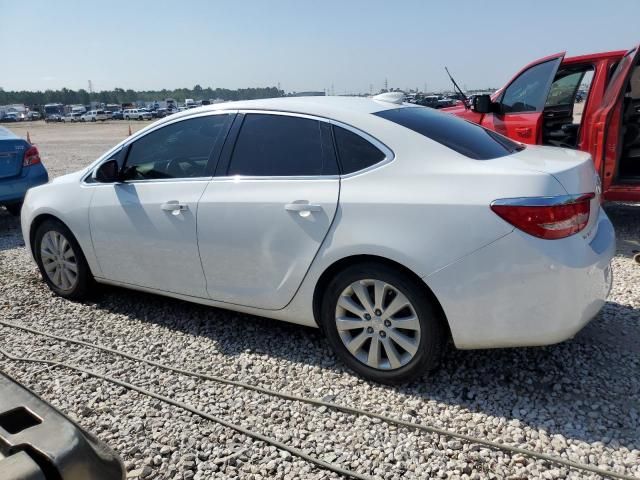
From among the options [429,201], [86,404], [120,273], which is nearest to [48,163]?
[120,273]

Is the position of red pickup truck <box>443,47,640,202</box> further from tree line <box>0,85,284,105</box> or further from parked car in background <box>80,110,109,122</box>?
tree line <box>0,85,284,105</box>

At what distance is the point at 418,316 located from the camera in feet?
9.61

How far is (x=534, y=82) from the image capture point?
6820 millimetres

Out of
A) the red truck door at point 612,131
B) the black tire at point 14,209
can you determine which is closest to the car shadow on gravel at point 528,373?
the red truck door at point 612,131

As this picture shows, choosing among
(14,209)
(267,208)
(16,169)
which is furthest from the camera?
(14,209)

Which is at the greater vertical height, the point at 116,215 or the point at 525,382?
the point at 116,215

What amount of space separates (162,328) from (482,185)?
2604 mm

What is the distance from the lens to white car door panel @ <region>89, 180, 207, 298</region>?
12.1ft

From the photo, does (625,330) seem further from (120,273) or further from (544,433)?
(120,273)

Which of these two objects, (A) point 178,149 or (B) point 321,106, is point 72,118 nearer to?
(A) point 178,149

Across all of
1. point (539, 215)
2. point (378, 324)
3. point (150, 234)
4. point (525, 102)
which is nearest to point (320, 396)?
point (378, 324)

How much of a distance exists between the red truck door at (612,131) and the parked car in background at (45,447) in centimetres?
587

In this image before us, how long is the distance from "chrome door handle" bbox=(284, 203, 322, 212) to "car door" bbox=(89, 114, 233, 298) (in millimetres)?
740

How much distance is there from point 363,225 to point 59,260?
2970mm
